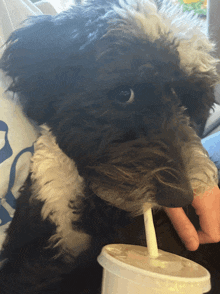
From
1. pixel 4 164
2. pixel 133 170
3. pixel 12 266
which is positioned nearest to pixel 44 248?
pixel 12 266

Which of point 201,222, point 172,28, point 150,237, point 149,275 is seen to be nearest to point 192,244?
point 201,222

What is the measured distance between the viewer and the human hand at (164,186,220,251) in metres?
0.76

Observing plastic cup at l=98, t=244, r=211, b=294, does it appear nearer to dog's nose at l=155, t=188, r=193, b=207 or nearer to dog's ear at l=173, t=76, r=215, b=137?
dog's nose at l=155, t=188, r=193, b=207

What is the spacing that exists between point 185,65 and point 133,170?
0.33 meters

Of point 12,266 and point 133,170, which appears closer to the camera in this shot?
point 133,170

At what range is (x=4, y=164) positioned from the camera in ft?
2.54

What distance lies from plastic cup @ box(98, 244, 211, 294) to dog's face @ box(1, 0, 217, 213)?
0.14 meters

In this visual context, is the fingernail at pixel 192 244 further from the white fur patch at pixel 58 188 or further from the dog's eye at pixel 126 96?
the dog's eye at pixel 126 96

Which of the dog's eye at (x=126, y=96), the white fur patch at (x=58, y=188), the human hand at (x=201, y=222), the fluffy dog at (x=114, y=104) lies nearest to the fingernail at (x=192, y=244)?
the human hand at (x=201, y=222)

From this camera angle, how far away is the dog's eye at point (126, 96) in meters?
0.62

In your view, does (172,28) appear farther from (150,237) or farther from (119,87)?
(150,237)

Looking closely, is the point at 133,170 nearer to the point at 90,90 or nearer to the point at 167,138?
the point at 167,138

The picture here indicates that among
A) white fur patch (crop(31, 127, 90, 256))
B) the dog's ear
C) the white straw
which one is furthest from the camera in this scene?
white fur patch (crop(31, 127, 90, 256))

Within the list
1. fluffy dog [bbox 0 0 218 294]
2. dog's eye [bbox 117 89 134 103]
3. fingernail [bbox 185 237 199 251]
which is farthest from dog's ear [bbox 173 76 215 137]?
fingernail [bbox 185 237 199 251]
